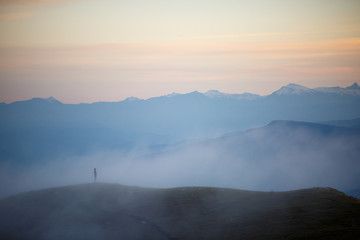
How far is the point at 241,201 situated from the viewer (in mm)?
70938

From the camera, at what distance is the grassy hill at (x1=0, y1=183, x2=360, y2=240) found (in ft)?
178

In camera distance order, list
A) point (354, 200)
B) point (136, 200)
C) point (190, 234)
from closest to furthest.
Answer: point (190, 234) → point (354, 200) → point (136, 200)

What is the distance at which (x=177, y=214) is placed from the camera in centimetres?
6725

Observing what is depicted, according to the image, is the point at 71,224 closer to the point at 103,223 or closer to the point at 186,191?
the point at 103,223

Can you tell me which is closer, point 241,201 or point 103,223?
point 103,223

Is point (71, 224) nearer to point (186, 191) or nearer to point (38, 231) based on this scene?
point (38, 231)

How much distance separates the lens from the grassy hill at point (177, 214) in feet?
178

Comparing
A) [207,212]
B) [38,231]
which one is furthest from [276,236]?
[38,231]

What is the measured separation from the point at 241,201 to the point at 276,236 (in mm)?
20488

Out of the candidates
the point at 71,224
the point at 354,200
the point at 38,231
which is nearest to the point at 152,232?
the point at 71,224

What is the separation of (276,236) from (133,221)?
26150 mm

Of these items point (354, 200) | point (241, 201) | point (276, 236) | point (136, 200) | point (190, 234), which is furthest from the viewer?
point (136, 200)

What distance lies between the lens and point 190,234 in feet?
188

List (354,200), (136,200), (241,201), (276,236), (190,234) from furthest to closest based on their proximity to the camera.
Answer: (136,200), (241,201), (354,200), (190,234), (276,236)
